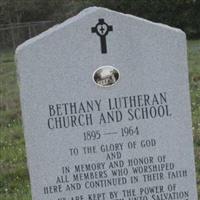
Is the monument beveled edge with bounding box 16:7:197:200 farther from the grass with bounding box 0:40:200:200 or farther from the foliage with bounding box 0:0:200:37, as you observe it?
the foliage with bounding box 0:0:200:37

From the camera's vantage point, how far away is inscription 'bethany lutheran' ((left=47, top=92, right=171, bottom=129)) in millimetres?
5109

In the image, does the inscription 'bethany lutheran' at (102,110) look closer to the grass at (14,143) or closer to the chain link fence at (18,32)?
the grass at (14,143)

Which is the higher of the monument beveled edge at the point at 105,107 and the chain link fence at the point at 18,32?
the chain link fence at the point at 18,32

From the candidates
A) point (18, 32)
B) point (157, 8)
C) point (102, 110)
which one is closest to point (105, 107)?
point (102, 110)

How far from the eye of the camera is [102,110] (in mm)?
5121

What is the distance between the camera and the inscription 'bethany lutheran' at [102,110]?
511 cm

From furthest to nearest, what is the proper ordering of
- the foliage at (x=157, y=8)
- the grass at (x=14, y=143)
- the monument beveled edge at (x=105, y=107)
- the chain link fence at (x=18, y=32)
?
the chain link fence at (x=18, y=32) → the foliage at (x=157, y=8) → the grass at (x=14, y=143) → the monument beveled edge at (x=105, y=107)

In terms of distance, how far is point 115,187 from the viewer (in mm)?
5211

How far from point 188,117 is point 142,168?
49cm

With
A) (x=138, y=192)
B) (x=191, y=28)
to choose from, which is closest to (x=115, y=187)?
(x=138, y=192)

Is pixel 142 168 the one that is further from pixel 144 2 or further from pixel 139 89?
pixel 144 2

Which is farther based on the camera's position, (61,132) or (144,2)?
(144,2)

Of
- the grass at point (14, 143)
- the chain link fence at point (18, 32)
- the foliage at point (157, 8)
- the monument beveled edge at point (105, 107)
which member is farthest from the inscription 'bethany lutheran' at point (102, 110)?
the chain link fence at point (18, 32)

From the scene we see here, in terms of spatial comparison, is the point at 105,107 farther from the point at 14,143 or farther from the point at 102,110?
the point at 14,143
